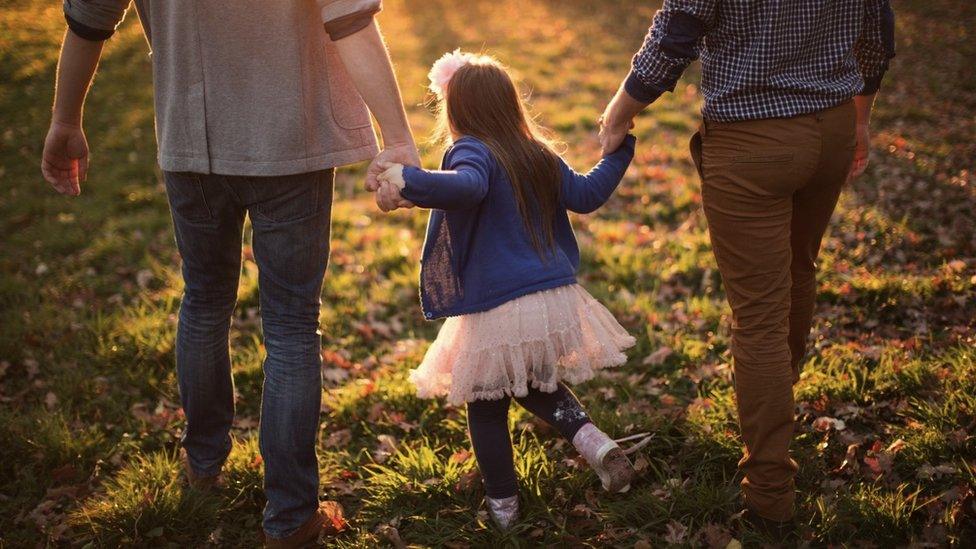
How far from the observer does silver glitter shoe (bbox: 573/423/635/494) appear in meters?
2.90

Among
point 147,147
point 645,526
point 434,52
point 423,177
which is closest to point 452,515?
point 645,526

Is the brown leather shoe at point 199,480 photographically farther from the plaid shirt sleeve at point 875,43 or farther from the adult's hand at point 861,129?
the plaid shirt sleeve at point 875,43

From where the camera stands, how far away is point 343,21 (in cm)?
240

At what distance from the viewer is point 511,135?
2883mm

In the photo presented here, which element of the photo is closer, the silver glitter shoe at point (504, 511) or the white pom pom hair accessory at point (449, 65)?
the white pom pom hair accessory at point (449, 65)

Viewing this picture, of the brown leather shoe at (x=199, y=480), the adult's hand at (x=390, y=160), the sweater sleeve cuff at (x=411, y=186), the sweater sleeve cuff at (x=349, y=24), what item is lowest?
the brown leather shoe at (x=199, y=480)

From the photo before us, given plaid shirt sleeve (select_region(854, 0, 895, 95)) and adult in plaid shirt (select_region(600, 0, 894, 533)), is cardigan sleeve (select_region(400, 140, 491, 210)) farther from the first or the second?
plaid shirt sleeve (select_region(854, 0, 895, 95))

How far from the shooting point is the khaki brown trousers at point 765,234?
2568 mm

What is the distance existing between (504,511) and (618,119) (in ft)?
5.21

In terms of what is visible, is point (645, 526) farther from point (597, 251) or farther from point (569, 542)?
point (597, 251)

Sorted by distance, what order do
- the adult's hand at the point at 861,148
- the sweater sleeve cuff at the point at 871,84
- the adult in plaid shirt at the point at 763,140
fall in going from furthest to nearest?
1. the adult's hand at the point at 861,148
2. the sweater sleeve cuff at the point at 871,84
3. the adult in plaid shirt at the point at 763,140

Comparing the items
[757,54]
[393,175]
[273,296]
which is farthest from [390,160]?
[757,54]

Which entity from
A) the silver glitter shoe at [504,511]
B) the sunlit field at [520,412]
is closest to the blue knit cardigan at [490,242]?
the silver glitter shoe at [504,511]

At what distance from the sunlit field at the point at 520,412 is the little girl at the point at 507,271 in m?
0.46
